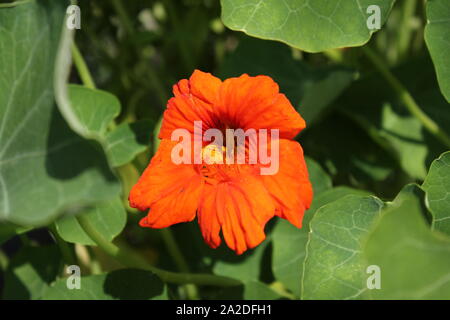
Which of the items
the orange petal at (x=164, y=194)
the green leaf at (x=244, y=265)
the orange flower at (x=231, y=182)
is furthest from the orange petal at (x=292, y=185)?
the green leaf at (x=244, y=265)

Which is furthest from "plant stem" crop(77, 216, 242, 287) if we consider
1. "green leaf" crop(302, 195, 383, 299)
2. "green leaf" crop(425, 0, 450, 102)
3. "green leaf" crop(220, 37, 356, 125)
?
"green leaf" crop(425, 0, 450, 102)

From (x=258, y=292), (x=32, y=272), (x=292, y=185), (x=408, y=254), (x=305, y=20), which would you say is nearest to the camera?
(x=408, y=254)

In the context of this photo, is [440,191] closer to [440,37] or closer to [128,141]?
[440,37]

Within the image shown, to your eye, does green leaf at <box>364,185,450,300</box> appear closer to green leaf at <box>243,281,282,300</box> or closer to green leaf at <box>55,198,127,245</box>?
green leaf at <box>243,281,282,300</box>

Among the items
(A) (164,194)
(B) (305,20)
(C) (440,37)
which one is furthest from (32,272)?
(C) (440,37)

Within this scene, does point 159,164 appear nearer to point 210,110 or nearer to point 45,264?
point 210,110

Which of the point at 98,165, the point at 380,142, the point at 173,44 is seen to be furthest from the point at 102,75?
the point at 98,165

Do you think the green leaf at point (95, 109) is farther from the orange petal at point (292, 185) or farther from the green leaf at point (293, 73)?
the orange petal at point (292, 185)
